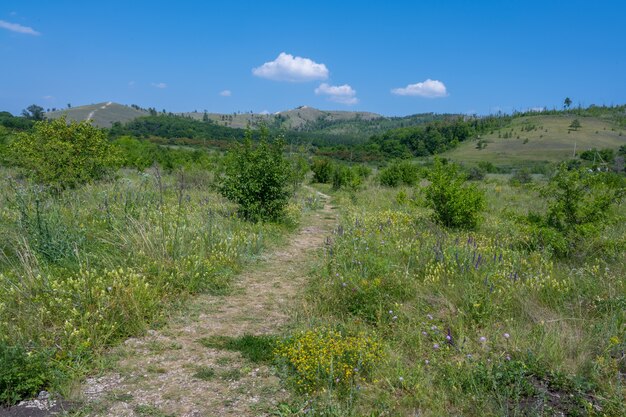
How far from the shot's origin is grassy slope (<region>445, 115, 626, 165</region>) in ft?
190

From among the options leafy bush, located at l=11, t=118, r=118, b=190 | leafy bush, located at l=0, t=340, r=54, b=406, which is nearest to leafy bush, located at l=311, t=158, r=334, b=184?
leafy bush, located at l=11, t=118, r=118, b=190

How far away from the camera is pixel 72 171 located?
32.8 feet

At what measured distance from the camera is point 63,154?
32.5ft

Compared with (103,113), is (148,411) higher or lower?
lower

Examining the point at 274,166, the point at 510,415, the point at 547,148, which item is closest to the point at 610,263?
the point at 510,415

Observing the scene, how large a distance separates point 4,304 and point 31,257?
1.24m

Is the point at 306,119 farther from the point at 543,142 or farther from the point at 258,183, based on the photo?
the point at 258,183

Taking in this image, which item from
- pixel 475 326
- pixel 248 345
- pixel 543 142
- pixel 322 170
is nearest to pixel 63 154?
pixel 248 345

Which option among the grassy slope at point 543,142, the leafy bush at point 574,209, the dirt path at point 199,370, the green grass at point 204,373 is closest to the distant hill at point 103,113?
the grassy slope at point 543,142

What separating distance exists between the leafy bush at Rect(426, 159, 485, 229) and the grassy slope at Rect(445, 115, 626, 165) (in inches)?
1946

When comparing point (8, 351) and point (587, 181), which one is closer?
point (8, 351)

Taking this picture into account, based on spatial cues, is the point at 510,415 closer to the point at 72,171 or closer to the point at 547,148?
the point at 72,171

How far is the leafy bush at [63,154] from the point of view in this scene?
975cm

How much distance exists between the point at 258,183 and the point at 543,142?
225ft
